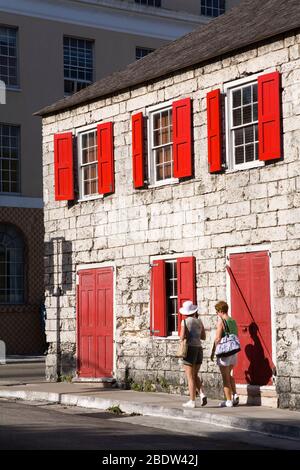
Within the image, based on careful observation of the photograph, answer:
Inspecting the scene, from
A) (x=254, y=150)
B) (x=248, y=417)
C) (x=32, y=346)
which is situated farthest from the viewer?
(x=32, y=346)

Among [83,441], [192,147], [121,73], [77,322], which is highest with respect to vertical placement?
[121,73]

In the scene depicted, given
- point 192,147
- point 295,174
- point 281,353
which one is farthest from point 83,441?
point 192,147

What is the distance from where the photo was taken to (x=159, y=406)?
1653 centimetres

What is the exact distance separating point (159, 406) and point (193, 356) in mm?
936

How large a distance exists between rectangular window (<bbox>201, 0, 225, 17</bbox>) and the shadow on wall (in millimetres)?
19800

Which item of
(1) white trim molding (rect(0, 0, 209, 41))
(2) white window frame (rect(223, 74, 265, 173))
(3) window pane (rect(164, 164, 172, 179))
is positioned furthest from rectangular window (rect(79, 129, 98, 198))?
(1) white trim molding (rect(0, 0, 209, 41))

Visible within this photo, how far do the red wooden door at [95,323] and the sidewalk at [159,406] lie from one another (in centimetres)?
39

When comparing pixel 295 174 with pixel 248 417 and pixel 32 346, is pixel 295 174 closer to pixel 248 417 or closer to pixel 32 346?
pixel 248 417

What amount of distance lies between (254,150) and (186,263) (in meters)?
2.37

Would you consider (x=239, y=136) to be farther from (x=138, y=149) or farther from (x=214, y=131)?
(x=138, y=149)

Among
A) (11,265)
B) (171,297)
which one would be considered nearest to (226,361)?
(171,297)

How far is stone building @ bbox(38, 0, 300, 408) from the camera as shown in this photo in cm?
1686

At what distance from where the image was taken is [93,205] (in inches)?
845

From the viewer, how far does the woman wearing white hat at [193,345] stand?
660 inches
